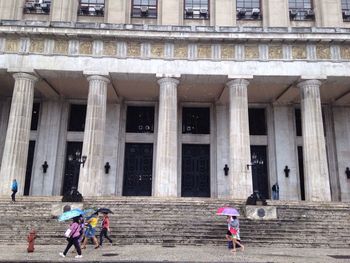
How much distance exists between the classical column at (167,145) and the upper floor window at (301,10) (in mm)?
12029

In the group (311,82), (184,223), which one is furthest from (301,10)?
(184,223)

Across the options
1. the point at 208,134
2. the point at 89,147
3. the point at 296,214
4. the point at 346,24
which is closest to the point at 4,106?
the point at 89,147

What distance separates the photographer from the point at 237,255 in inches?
471

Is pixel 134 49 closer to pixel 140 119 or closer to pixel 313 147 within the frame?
pixel 140 119

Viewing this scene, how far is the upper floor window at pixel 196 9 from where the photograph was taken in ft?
92.8

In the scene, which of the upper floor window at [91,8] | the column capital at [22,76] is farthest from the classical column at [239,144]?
the column capital at [22,76]

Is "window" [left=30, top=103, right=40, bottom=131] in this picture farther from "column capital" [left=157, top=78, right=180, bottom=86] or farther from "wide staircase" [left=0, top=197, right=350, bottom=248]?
"column capital" [left=157, top=78, right=180, bottom=86]

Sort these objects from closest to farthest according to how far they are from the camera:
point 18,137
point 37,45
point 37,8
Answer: point 18,137 < point 37,45 < point 37,8

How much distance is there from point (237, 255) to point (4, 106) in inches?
930

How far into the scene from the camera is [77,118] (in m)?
29.2

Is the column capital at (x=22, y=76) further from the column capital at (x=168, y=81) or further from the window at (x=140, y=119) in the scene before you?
the window at (x=140, y=119)

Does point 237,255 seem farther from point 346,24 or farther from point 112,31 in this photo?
point 346,24

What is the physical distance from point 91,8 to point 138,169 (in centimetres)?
1330

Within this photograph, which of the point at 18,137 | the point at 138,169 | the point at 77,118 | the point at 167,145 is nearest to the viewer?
the point at 18,137
